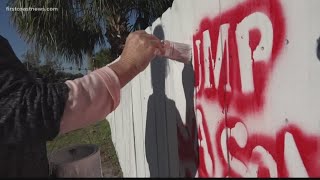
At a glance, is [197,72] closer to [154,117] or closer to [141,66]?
[141,66]

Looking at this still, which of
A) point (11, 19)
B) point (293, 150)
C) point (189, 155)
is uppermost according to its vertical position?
point (11, 19)

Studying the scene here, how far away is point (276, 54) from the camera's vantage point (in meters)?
1.31

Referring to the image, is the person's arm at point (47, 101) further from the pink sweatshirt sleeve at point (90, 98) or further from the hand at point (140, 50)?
the hand at point (140, 50)

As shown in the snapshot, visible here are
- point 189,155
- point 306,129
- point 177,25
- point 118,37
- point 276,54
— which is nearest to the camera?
point 306,129

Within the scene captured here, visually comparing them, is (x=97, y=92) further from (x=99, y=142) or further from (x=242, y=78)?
(x=99, y=142)

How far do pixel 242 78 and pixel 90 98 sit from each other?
0.57 meters

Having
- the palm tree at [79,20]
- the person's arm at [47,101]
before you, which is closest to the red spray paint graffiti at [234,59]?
the person's arm at [47,101]

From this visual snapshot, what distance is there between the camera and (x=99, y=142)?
891 cm

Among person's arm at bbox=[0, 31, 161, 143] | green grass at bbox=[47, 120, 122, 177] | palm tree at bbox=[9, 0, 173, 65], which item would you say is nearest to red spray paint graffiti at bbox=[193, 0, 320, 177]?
person's arm at bbox=[0, 31, 161, 143]

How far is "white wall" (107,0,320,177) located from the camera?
47.1 inches

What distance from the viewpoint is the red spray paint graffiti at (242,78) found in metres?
1.31

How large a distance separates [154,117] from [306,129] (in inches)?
77.1

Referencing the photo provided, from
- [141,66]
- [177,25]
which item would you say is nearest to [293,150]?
[141,66]

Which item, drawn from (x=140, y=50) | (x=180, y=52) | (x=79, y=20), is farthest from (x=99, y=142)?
(x=140, y=50)
